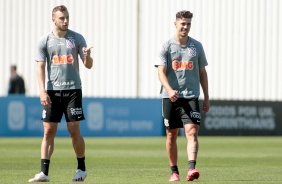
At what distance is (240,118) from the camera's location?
3192 cm

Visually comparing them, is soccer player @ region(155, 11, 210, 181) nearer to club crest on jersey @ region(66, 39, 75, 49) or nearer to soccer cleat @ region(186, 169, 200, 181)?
soccer cleat @ region(186, 169, 200, 181)

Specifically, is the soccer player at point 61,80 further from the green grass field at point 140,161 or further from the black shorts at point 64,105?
the green grass field at point 140,161

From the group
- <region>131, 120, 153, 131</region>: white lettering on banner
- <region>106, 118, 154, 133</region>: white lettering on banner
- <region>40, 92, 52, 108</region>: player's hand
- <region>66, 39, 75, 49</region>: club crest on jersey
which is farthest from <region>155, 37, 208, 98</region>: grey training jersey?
<region>131, 120, 153, 131</region>: white lettering on banner

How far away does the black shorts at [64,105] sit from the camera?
12.9 meters

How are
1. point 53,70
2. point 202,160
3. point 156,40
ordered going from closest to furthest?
point 53,70 → point 202,160 → point 156,40

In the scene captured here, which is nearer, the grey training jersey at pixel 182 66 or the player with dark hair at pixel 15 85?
the grey training jersey at pixel 182 66

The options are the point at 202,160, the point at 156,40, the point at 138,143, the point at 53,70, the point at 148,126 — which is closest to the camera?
the point at 53,70

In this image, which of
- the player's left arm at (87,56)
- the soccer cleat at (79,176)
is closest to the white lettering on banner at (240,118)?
the soccer cleat at (79,176)

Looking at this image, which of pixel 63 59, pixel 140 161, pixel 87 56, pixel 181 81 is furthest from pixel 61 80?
pixel 140 161

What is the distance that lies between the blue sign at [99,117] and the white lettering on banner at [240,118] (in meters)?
1.62

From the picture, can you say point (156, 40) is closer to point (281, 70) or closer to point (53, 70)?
point (281, 70)

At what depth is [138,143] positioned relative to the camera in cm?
2588

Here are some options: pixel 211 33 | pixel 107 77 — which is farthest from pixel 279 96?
pixel 107 77

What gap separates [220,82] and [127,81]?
3400mm
